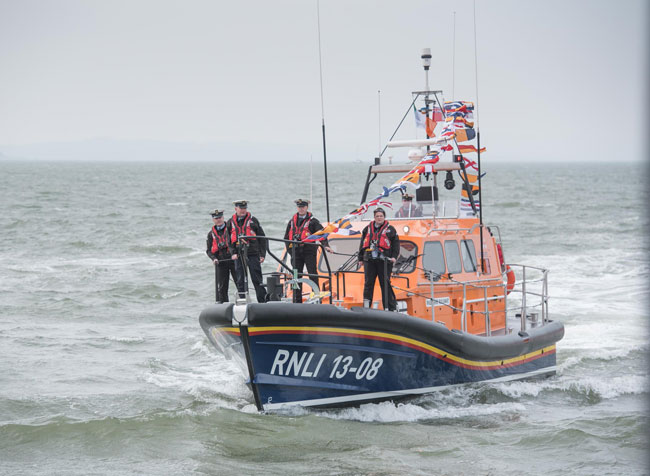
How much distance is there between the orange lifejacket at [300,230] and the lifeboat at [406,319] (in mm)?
368

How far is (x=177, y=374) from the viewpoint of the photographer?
11461 millimetres

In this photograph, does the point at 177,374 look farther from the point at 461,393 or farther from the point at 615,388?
the point at 615,388

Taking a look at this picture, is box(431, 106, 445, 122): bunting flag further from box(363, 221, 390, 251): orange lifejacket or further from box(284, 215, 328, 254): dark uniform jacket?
box(363, 221, 390, 251): orange lifejacket

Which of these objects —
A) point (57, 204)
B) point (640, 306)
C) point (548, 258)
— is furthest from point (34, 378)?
point (57, 204)

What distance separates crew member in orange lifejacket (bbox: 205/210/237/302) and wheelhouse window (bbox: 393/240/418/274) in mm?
1960

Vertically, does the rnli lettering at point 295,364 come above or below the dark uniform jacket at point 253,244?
below

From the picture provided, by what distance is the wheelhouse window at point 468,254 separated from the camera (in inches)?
410

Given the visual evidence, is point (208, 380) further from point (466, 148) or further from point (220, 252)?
point (466, 148)

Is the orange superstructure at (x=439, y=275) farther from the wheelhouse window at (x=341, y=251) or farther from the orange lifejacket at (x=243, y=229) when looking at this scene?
the orange lifejacket at (x=243, y=229)

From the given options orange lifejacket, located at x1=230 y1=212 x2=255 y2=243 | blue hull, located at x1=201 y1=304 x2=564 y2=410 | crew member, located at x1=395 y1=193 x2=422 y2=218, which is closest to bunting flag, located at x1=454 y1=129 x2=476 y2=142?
crew member, located at x1=395 y1=193 x2=422 y2=218

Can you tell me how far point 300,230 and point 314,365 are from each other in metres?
1.77

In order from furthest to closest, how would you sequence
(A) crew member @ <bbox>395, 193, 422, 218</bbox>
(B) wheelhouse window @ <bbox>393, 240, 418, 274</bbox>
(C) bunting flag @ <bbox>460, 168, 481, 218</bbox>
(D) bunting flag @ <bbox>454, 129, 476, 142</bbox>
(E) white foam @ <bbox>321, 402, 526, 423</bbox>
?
(D) bunting flag @ <bbox>454, 129, 476, 142</bbox> < (C) bunting flag @ <bbox>460, 168, 481, 218</bbox> < (A) crew member @ <bbox>395, 193, 422, 218</bbox> < (B) wheelhouse window @ <bbox>393, 240, 418, 274</bbox> < (E) white foam @ <bbox>321, 402, 526, 423</bbox>

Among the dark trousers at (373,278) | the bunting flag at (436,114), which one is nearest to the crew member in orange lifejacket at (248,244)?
the dark trousers at (373,278)

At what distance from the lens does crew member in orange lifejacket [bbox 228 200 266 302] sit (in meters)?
9.16
